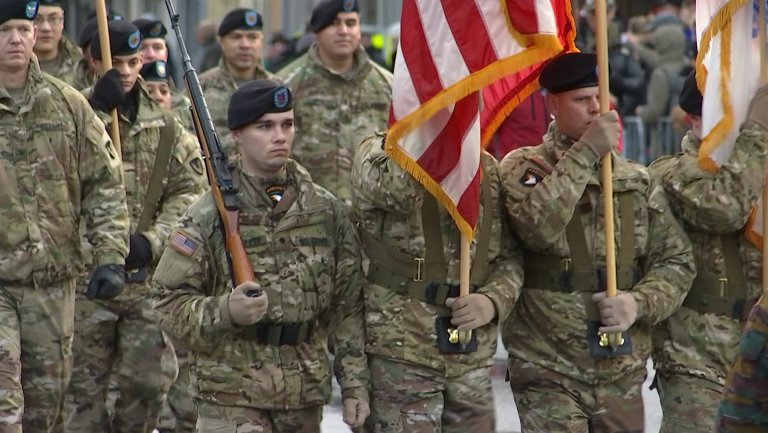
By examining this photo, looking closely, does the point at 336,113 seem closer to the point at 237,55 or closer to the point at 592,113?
the point at 237,55

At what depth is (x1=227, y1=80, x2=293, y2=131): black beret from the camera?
627 centimetres

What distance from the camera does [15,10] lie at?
673 centimetres

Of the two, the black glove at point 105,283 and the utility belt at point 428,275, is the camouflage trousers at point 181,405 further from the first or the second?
the utility belt at point 428,275

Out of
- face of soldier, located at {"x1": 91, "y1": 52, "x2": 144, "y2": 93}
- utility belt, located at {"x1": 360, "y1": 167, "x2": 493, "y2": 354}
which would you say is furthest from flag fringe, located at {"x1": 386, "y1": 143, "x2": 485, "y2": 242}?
face of soldier, located at {"x1": 91, "y1": 52, "x2": 144, "y2": 93}

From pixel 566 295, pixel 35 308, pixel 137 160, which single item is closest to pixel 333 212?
pixel 566 295

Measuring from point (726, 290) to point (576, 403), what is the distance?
3.02 ft

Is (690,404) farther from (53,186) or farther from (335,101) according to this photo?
(335,101)

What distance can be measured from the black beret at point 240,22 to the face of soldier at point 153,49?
1.00 m

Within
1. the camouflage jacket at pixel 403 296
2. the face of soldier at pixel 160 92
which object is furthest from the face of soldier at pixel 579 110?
the face of soldier at pixel 160 92

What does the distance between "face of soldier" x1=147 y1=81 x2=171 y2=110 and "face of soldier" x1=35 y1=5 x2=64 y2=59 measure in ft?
2.86

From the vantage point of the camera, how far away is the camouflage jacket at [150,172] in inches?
316

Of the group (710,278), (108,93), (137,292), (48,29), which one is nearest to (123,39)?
(108,93)

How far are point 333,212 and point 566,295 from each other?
3.64ft

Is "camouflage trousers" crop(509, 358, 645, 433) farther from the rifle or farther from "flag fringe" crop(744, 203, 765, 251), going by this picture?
the rifle
